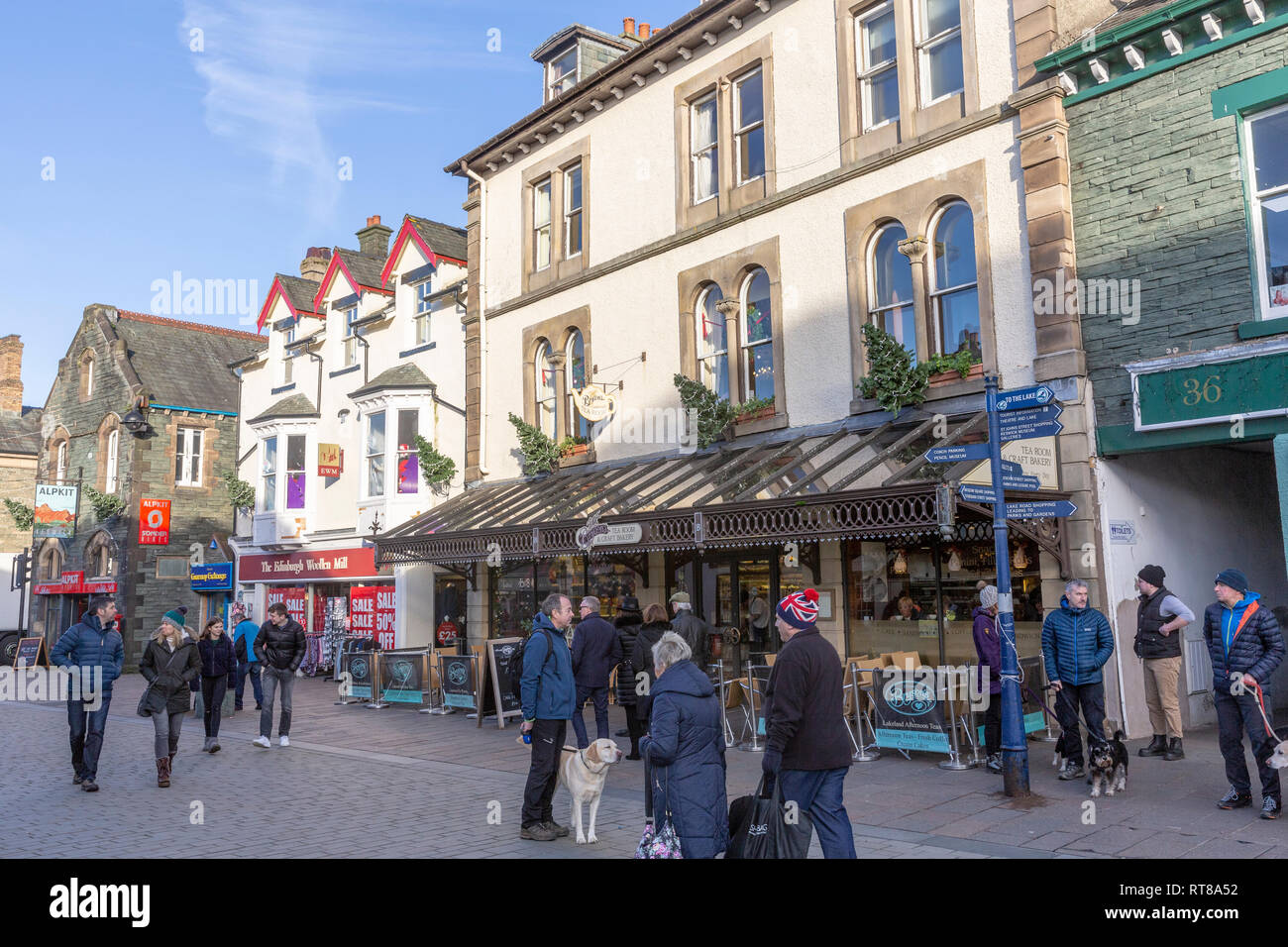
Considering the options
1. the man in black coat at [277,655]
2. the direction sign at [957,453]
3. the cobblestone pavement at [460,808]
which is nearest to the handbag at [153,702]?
the cobblestone pavement at [460,808]

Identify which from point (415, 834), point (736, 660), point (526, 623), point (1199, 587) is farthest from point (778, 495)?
point (526, 623)

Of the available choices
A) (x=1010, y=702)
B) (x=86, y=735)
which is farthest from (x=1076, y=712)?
(x=86, y=735)

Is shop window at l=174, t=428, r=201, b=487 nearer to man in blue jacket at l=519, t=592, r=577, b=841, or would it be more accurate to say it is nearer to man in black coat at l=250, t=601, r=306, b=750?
man in black coat at l=250, t=601, r=306, b=750

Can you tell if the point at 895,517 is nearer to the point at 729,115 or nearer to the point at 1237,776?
the point at 1237,776

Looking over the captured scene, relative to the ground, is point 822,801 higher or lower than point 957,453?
lower

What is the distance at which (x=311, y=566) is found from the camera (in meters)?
25.8

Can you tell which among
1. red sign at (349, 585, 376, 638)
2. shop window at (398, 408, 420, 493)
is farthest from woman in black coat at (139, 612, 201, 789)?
red sign at (349, 585, 376, 638)

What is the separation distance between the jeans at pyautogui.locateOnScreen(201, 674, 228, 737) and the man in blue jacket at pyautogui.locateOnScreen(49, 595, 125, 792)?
2368mm

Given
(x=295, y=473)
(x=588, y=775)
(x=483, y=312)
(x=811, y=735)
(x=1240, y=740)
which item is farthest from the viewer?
(x=295, y=473)

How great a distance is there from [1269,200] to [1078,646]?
211 inches

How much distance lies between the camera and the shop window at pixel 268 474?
89.9 feet

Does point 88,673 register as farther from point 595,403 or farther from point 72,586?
point 72,586

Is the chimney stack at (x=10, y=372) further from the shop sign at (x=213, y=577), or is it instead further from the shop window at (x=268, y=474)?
the shop window at (x=268, y=474)

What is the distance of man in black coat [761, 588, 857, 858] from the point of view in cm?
557
